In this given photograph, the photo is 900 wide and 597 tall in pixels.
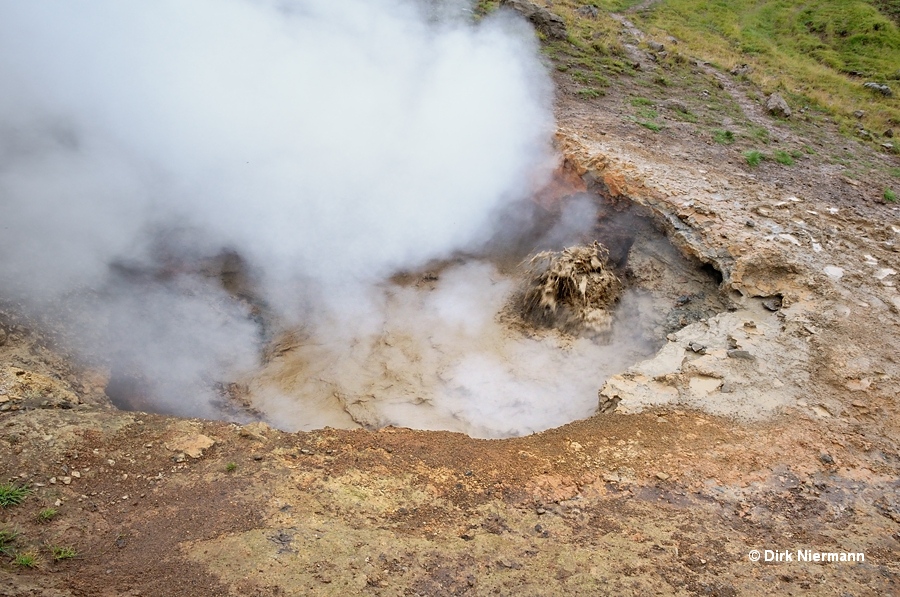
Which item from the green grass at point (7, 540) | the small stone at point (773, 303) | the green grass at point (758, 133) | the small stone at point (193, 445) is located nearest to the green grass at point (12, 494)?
the green grass at point (7, 540)

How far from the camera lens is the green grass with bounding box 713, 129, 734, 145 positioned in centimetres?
697

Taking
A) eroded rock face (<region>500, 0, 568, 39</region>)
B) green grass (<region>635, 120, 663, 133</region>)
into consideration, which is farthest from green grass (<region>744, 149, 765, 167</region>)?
eroded rock face (<region>500, 0, 568, 39</region>)

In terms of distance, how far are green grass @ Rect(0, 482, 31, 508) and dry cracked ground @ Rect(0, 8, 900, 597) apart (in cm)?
7

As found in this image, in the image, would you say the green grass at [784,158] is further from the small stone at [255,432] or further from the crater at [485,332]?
the small stone at [255,432]

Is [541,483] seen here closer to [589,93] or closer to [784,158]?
[784,158]

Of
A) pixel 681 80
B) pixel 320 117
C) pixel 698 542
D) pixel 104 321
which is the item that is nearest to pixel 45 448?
pixel 104 321

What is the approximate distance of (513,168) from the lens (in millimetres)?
5719

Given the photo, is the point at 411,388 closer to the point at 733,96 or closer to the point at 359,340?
the point at 359,340

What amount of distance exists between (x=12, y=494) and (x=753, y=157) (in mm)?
7378

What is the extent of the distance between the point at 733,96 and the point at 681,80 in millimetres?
914

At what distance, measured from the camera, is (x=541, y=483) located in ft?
9.02

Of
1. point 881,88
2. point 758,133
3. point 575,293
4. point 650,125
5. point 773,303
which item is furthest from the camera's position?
point 881,88

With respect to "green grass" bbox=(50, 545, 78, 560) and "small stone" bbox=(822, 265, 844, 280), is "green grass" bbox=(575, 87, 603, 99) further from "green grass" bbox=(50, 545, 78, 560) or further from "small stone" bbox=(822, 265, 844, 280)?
"green grass" bbox=(50, 545, 78, 560)

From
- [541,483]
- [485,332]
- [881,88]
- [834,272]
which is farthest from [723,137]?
[881,88]
